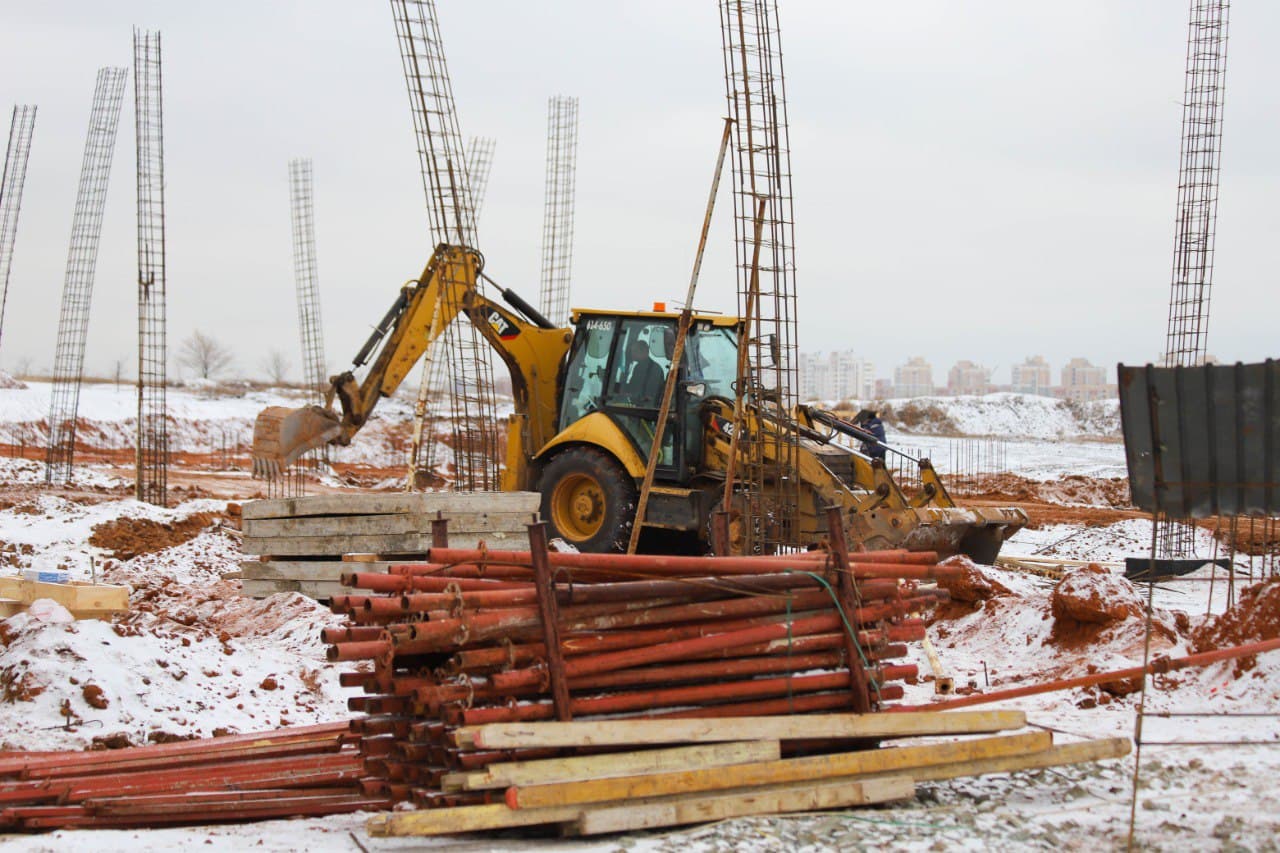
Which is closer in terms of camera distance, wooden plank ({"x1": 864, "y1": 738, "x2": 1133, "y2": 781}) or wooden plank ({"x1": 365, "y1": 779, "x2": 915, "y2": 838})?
wooden plank ({"x1": 365, "y1": 779, "x2": 915, "y2": 838})

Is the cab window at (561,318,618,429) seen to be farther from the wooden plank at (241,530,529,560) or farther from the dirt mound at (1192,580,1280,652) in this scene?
the dirt mound at (1192,580,1280,652)

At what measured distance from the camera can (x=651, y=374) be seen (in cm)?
1280

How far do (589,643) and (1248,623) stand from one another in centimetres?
436

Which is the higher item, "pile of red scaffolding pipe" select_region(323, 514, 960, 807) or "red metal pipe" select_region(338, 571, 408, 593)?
"red metal pipe" select_region(338, 571, 408, 593)

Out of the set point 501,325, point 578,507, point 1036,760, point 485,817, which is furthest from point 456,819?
point 501,325

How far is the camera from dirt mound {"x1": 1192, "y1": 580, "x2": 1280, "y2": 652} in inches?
304

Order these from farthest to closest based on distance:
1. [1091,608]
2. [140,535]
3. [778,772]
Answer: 1. [140,535]
2. [1091,608]
3. [778,772]

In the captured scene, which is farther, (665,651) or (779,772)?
(665,651)

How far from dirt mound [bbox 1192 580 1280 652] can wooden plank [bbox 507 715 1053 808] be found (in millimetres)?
2225

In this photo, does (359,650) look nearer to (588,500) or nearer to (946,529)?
(588,500)

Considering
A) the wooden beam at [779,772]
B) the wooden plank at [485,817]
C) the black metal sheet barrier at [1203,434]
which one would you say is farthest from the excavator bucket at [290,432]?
the black metal sheet barrier at [1203,434]

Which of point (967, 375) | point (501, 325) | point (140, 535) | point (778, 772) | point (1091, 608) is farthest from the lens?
point (967, 375)

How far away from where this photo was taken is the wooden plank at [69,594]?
910 centimetres

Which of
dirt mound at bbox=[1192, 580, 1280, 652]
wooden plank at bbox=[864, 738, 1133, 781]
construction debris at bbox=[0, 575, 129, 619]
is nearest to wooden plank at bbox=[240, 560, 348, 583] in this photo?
construction debris at bbox=[0, 575, 129, 619]
